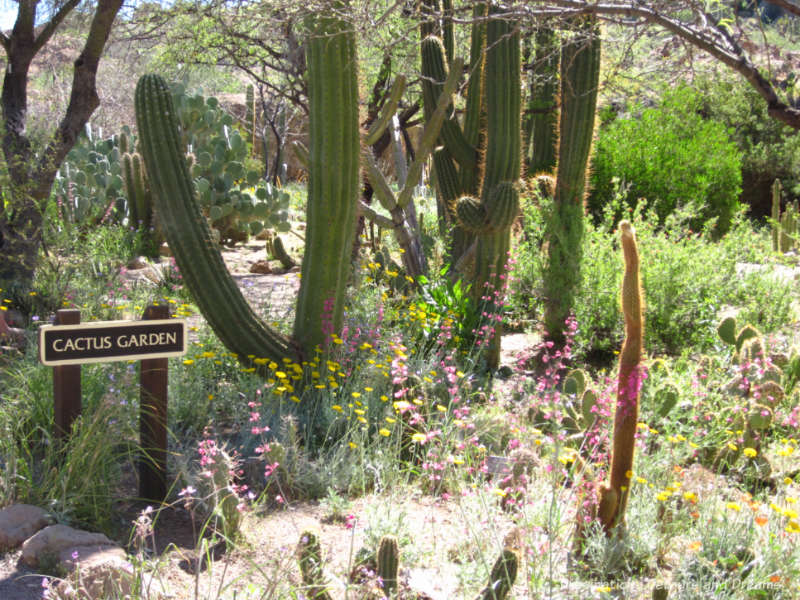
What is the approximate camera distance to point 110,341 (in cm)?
346

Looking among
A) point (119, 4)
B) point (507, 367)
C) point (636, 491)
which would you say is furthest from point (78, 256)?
point (636, 491)

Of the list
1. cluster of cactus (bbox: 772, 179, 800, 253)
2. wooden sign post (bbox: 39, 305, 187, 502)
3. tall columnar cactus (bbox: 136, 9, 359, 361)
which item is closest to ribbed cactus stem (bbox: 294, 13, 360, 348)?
tall columnar cactus (bbox: 136, 9, 359, 361)

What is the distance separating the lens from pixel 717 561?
3035 millimetres

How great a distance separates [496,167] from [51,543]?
4.41 m

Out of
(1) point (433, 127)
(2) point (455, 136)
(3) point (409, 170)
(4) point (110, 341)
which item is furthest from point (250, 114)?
(4) point (110, 341)

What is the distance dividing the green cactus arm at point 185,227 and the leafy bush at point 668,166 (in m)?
6.56

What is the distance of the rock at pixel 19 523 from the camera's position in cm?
317

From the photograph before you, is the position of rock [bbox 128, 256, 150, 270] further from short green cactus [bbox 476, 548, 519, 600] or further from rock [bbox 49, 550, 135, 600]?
short green cactus [bbox 476, 548, 519, 600]

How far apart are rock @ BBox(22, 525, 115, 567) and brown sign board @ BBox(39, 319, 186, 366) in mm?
677

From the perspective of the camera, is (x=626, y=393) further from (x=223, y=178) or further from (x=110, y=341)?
(x=223, y=178)

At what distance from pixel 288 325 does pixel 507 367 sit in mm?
1687

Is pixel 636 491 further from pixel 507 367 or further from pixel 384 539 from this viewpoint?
pixel 507 367

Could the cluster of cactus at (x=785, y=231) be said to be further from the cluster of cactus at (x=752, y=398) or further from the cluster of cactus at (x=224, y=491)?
the cluster of cactus at (x=224, y=491)

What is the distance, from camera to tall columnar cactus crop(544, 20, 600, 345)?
22.7 feet
